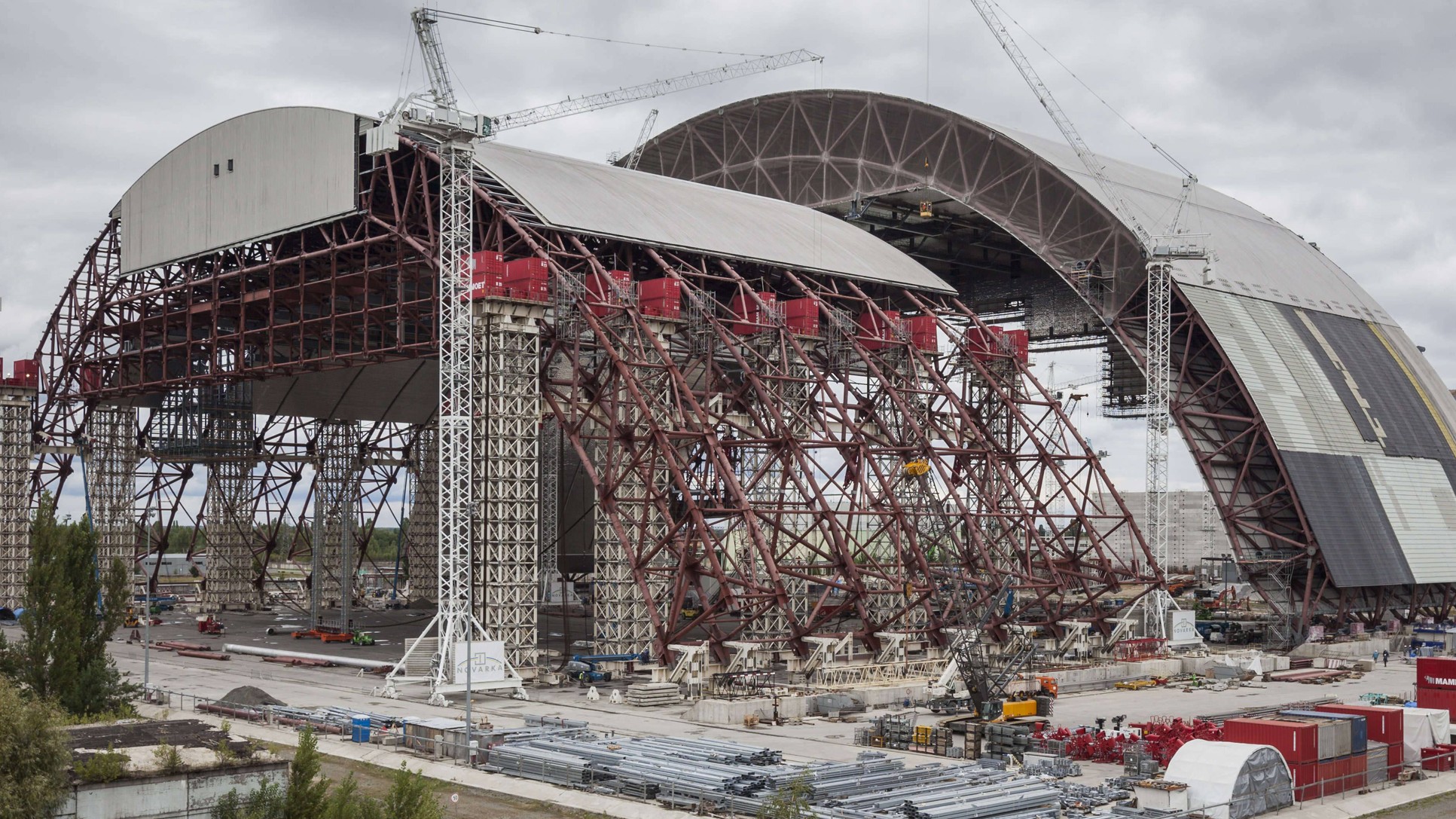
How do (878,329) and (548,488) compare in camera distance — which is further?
(878,329)

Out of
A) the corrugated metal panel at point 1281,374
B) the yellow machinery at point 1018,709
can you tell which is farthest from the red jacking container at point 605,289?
the corrugated metal panel at point 1281,374

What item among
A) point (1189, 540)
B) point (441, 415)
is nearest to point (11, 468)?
point (441, 415)

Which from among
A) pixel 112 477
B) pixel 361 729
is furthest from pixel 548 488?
pixel 112 477

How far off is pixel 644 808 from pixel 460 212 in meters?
27.1

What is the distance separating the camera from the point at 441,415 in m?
55.8

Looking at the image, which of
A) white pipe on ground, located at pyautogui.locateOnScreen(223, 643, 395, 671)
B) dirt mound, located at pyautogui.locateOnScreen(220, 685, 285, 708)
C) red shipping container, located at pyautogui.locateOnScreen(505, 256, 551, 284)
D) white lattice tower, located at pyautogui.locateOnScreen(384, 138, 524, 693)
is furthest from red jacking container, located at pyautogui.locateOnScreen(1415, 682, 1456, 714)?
dirt mound, located at pyautogui.locateOnScreen(220, 685, 285, 708)

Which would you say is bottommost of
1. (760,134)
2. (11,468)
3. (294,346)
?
(11,468)

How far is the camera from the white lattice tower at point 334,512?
260ft

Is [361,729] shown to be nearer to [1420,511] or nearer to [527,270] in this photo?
[527,270]

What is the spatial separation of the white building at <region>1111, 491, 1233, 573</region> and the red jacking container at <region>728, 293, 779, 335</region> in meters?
64.4

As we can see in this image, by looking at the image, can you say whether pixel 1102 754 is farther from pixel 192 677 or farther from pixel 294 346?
pixel 294 346

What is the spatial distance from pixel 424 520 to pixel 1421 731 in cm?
6444

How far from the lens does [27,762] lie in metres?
27.3

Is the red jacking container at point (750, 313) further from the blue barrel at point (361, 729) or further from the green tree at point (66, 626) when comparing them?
the green tree at point (66, 626)
